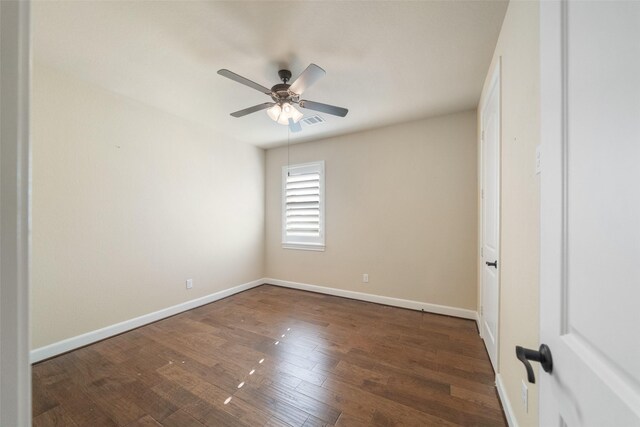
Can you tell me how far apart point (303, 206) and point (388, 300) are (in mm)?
1994

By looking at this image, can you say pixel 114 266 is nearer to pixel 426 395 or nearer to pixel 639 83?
pixel 426 395

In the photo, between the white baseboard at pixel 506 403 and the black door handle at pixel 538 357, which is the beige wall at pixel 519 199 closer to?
the white baseboard at pixel 506 403

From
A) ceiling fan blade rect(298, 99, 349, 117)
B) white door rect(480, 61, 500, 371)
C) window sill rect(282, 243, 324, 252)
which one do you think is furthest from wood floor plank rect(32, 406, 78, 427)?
window sill rect(282, 243, 324, 252)

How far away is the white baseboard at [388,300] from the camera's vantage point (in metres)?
3.01

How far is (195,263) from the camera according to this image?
342cm

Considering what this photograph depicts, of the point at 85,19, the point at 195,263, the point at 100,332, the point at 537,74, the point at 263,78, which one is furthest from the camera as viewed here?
the point at 195,263

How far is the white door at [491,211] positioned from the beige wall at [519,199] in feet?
0.53

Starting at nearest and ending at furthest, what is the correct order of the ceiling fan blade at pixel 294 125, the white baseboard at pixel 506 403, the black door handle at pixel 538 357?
the black door handle at pixel 538 357 → the white baseboard at pixel 506 403 → the ceiling fan blade at pixel 294 125

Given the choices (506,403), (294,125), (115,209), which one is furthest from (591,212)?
(115,209)

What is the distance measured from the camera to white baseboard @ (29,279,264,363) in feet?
7.13
